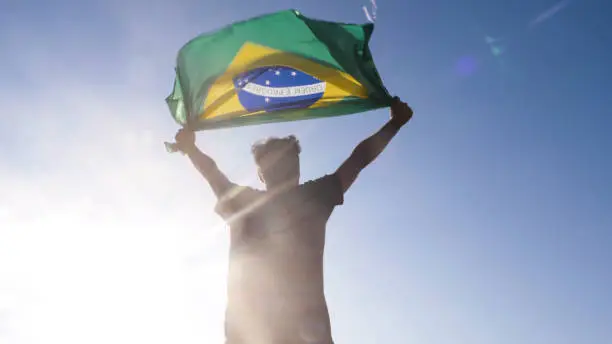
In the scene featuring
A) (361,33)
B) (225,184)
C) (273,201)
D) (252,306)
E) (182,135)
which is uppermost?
(361,33)

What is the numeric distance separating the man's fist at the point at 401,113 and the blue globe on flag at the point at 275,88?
35.3 inches

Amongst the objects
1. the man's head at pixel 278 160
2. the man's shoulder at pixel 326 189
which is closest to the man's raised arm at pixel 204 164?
the man's head at pixel 278 160

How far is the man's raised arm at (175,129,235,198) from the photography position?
311 centimetres

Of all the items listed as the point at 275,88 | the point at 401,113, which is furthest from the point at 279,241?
the point at 275,88

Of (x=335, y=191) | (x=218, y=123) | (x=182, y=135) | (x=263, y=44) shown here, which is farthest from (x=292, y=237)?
(x=263, y=44)

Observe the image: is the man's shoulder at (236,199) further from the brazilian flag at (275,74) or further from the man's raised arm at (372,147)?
the brazilian flag at (275,74)

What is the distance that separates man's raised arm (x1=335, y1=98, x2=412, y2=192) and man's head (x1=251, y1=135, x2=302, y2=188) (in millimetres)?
338

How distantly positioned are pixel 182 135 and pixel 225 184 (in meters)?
0.70

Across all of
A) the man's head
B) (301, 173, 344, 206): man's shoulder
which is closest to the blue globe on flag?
the man's head

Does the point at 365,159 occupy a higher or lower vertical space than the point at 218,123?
lower

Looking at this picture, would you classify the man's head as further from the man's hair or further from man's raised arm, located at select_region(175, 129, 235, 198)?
man's raised arm, located at select_region(175, 129, 235, 198)

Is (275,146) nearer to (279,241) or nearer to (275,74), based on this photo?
(279,241)

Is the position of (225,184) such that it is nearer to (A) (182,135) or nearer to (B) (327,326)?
(A) (182,135)

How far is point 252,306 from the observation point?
2689 mm
